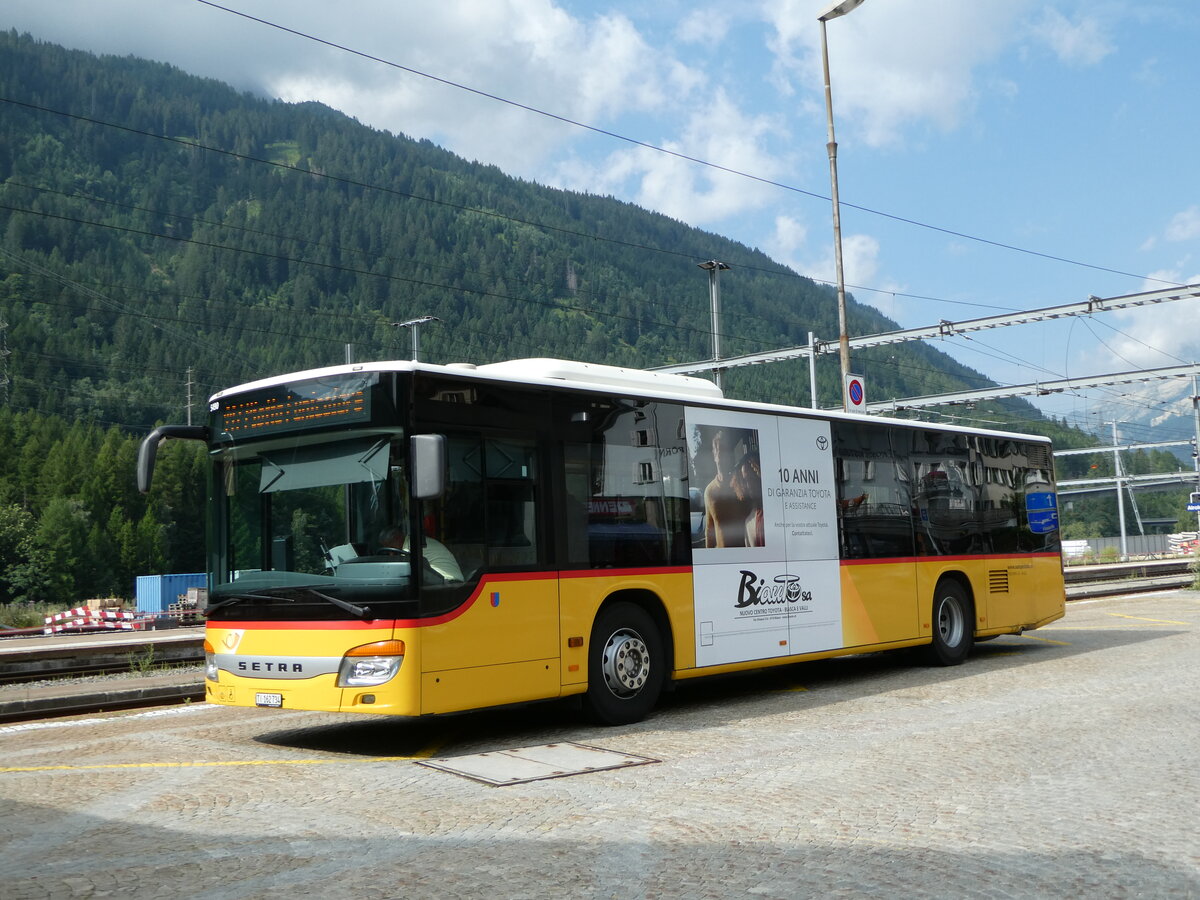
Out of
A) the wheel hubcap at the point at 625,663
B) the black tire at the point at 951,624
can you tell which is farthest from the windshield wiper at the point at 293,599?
the black tire at the point at 951,624

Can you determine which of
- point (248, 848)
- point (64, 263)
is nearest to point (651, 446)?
point (248, 848)

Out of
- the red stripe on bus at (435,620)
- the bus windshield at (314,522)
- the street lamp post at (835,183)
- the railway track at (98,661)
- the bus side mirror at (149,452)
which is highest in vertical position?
the street lamp post at (835,183)

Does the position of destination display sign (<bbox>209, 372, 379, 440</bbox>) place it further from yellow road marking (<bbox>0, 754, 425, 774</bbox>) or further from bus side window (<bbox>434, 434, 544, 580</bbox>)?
yellow road marking (<bbox>0, 754, 425, 774</bbox>)

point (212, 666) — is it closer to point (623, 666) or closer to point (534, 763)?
point (534, 763)

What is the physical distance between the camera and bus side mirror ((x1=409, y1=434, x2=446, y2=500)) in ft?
26.8

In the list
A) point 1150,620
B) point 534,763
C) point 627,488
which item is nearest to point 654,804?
point 534,763

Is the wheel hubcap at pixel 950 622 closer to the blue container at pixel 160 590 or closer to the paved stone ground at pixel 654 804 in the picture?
the paved stone ground at pixel 654 804

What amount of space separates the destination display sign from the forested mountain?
121 ft

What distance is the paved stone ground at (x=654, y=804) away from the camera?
5273 mm

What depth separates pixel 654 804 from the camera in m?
6.82

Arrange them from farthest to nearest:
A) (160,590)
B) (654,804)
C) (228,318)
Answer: (228,318)
(160,590)
(654,804)

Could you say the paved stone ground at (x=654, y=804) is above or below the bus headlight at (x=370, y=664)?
below

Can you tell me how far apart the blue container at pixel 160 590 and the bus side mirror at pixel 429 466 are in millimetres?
50928

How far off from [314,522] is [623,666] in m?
2.89
